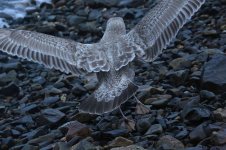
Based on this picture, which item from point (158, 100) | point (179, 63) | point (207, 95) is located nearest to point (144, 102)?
point (158, 100)

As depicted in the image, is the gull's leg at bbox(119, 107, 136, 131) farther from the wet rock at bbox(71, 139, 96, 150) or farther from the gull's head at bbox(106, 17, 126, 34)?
the gull's head at bbox(106, 17, 126, 34)

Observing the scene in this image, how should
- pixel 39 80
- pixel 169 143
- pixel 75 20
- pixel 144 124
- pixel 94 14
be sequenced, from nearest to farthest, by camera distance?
pixel 169 143 → pixel 144 124 → pixel 39 80 → pixel 75 20 → pixel 94 14

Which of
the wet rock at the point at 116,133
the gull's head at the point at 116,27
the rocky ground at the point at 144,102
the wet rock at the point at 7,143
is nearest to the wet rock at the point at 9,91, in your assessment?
the rocky ground at the point at 144,102

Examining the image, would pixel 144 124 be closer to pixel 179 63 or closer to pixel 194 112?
pixel 194 112

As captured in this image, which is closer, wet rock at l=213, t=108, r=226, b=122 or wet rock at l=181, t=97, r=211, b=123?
wet rock at l=213, t=108, r=226, b=122

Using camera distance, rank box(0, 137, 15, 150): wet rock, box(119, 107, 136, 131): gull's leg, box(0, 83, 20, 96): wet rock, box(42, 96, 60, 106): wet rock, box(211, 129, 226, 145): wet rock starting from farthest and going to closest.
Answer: box(0, 83, 20, 96): wet rock
box(42, 96, 60, 106): wet rock
box(0, 137, 15, 150): wet rock
box(119, 107, 136, 131): gull's leg
box(211, 129, 226, 145): wet rock

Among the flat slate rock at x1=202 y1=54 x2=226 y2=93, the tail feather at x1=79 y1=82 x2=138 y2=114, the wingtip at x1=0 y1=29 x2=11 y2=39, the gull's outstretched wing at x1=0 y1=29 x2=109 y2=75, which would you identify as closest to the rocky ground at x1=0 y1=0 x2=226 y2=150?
the flat slate rock at x1=202 y1=54 x2=226 y2=93
